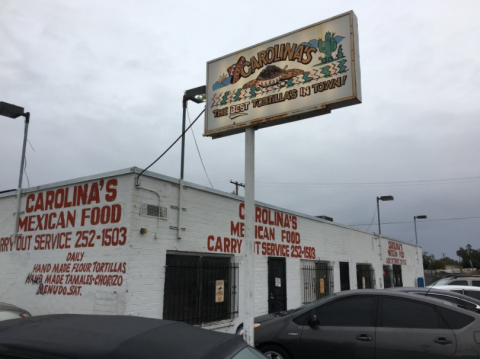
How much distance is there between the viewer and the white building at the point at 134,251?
822 centimetres

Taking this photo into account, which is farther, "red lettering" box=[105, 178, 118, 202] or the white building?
"red lettering" box=[105, 178, 118, 202]

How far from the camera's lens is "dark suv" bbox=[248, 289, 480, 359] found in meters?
5.36

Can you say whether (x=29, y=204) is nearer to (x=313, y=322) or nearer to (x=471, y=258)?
(x=313, y=322)

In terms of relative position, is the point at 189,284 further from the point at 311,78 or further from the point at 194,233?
the point at 311,78

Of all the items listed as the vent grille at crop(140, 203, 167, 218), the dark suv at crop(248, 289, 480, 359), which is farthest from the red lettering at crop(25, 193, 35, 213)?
the dark suv at crop(248, 289, 480, 359)

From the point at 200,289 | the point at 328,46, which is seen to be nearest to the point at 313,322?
the point at 200,289

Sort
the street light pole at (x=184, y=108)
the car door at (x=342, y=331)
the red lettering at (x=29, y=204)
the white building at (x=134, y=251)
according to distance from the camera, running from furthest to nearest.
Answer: the red lettering at (x=29, y=204)
the street light pole at (x=184, y=108)
the white building at (x=134, y=251)
the car door at (x=342, y=331)

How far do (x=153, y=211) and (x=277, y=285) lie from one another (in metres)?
5.46

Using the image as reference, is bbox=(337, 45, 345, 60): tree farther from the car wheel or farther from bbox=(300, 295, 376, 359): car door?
the car wheel

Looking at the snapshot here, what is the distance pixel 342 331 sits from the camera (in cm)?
589

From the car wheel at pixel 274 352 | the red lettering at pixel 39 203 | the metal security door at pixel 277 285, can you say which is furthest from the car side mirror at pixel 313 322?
the red lettering at pixel 39 203

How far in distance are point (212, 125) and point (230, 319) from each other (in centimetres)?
510

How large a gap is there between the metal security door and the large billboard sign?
18.2ft

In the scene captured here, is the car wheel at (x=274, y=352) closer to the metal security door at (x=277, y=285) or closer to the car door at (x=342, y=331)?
the car door at (x=342, y=331)
